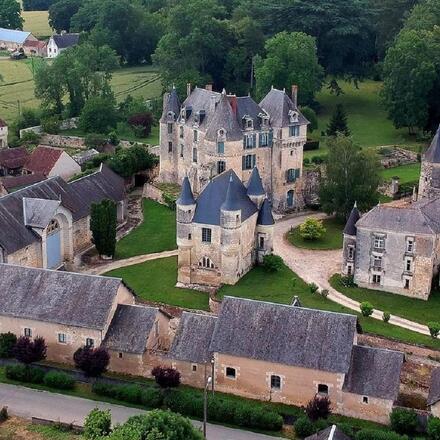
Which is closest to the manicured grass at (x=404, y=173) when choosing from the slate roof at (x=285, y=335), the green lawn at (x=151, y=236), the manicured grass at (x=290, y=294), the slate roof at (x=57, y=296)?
the green lawn at (x=151, y=236)

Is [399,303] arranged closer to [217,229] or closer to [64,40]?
[217,229]

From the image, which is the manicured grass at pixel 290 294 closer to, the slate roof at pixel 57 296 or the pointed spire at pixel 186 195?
the pointed spire at pixel 186 195

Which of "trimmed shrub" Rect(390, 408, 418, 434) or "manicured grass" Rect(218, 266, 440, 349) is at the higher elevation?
"trimmed shrub" Rect(390, 408, 418, 434)

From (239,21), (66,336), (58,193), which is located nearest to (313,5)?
(239,21)

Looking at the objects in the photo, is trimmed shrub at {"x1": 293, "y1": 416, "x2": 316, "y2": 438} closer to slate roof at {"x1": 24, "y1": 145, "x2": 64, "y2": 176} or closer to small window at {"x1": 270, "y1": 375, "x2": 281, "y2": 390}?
small window at {"x1": 270, "y1": 375, "x2": 281, "y2": 390}

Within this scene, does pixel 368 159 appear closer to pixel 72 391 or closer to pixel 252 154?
pixel 252 154

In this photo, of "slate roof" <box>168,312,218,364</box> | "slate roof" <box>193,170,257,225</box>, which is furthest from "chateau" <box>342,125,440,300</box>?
"slate roof" <box>168,312,218,364</box>
